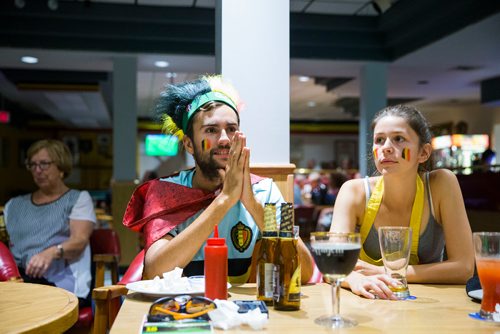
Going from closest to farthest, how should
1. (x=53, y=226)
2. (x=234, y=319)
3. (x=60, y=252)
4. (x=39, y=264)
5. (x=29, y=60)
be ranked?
(x=234, y=319)
(x=39, y=264)
(x=60, y=252)
(x=53, y=226)
(x=29, y=60)

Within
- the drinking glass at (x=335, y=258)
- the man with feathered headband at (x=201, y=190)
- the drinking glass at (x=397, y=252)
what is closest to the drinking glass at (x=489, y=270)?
the drinking glass at (x=397, y=252)

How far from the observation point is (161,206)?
209 centimetres

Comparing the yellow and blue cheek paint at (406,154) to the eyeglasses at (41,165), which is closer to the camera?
the yellow and blue cheek paint at (406,154)

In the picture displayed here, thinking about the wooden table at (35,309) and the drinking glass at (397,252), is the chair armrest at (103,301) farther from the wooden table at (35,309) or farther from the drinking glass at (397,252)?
the drinking glass at (397,252)

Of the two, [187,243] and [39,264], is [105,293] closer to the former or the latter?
[187,243]

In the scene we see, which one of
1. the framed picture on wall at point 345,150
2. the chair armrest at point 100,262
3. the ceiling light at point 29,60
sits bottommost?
the chair armrest at point 100,262

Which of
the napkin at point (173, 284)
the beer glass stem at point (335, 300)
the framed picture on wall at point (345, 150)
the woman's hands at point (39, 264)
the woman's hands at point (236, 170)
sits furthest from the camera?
the framed picture on wall at point (345, 150)

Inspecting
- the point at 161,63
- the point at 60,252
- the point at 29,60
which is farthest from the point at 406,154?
the point at 29,60

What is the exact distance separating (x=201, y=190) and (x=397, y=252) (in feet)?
2.86

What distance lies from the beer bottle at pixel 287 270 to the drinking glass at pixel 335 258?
0.09m

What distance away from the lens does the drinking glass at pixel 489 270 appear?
51.9 inches

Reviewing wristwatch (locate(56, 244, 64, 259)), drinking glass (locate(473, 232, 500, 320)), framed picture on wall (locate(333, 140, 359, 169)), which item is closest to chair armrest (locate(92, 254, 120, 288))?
wristwatch (locate(56, 244, 64, 259))

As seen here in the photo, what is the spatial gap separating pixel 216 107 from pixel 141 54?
5839 millimetres

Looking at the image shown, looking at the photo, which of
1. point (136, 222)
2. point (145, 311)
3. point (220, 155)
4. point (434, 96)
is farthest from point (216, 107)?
point (434, 96)
